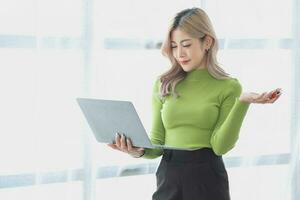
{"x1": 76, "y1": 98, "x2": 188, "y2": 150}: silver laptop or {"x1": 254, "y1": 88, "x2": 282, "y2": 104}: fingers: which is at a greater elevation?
{"x1": 254, "y1": 88, "x2": 282, "y2": 104}: fingers

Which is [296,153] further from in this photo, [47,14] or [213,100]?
[47,14]

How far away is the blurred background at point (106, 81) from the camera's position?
226cm

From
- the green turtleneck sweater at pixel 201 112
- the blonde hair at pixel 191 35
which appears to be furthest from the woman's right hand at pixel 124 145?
the blonde hair at pixel 191 35

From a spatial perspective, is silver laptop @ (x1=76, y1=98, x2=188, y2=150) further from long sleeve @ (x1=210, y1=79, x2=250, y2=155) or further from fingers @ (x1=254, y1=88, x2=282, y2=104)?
fingers @ (x1=254, y1=88, x2=282, y2=104)

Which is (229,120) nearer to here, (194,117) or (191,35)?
(194,117)

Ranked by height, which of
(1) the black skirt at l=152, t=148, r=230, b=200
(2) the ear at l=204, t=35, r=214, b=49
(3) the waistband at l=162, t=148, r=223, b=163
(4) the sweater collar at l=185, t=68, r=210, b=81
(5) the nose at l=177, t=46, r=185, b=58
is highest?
(2) the ear at l=204, t=35, r=214, b=49

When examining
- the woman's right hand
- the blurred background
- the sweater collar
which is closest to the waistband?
the woman's right hand

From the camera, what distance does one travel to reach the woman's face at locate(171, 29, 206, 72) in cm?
196

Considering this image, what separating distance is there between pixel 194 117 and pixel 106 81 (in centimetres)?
63

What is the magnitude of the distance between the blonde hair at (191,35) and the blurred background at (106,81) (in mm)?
471

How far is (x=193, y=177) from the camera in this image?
75.2 inches

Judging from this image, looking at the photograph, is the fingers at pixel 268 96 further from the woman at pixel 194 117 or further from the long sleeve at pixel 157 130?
the long sleeve at pixel 157 130

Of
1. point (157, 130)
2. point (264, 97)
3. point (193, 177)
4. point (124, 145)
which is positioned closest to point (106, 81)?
point (157, 130)

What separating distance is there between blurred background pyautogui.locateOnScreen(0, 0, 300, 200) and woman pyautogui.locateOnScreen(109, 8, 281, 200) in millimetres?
474
